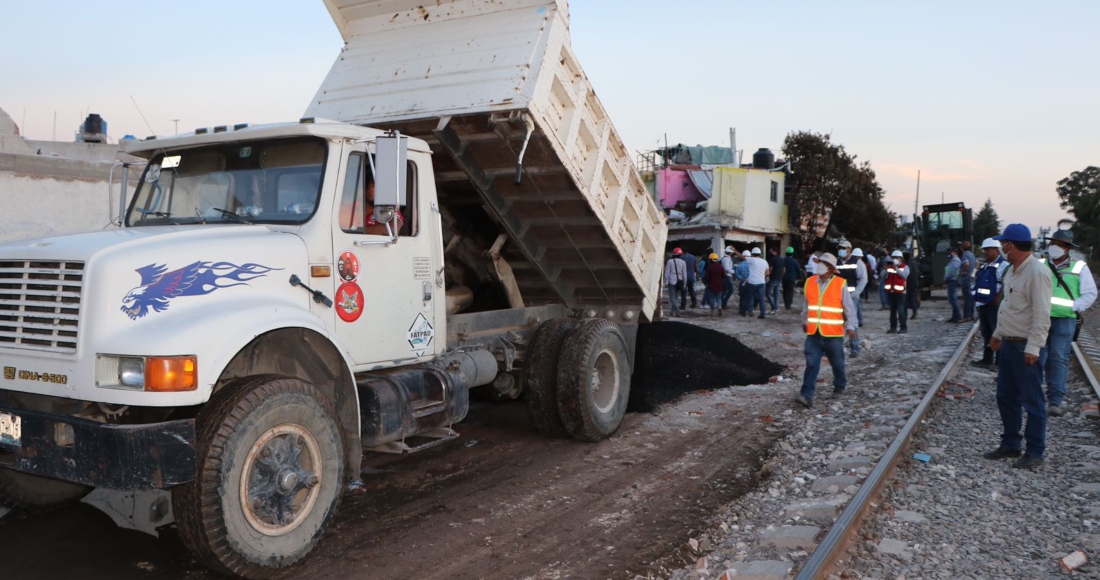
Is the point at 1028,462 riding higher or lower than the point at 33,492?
higher

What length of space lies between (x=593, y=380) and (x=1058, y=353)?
4073 mm

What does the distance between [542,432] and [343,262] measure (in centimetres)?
289

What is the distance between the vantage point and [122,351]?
3.46m

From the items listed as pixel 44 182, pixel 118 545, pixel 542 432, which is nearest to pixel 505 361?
pixel 542 432

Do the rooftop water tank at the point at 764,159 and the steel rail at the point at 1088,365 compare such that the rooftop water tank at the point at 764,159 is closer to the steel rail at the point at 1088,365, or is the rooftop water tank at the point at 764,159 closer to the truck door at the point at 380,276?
the steel rail at the point at 1088,365

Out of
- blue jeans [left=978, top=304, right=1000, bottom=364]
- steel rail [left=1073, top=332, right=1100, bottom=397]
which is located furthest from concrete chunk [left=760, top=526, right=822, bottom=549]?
blue jeans [left=978, top=304, right=1000, bottom=364]

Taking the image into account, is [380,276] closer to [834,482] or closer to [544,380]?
[544,380]

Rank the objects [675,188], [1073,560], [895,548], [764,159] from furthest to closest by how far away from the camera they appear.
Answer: [764,159] < [675,188] < [895,548] < [1073,560]

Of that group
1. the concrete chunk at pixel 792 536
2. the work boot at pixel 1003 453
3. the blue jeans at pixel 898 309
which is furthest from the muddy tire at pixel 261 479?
the blue jeans at pixel 898 309

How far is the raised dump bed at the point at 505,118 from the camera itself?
18.8 feet

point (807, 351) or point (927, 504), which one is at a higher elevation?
point (807, 351)

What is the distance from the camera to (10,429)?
3.70m

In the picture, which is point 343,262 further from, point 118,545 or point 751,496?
point 751,496

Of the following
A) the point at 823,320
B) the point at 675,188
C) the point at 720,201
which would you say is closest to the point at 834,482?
the point at 823,320
